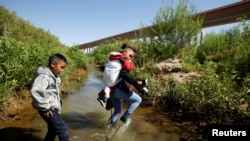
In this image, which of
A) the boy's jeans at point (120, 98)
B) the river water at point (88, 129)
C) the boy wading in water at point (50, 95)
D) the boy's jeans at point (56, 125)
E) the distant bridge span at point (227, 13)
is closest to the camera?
the boy wading in water at point (50, 95)

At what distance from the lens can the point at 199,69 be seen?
10703 mm

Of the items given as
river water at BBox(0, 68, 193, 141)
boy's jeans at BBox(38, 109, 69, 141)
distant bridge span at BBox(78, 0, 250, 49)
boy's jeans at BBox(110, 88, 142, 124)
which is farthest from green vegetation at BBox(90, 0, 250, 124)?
distant bridge span at BBox(78, 0, 250, 49)

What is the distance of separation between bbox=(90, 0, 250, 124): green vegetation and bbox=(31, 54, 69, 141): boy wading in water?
3.72 metres

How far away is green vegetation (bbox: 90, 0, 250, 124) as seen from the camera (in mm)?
5961

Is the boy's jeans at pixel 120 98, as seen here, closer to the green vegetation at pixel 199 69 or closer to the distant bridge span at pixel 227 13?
the green vegetation at pixel 199 69

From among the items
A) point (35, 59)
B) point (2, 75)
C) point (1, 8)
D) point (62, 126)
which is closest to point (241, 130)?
point (62, 126)

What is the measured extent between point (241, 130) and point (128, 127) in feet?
8.15

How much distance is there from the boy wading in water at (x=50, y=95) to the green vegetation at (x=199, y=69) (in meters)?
3.72

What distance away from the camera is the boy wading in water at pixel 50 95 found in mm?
3715

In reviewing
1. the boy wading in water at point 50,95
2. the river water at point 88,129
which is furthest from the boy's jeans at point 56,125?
the river water at point 88,129

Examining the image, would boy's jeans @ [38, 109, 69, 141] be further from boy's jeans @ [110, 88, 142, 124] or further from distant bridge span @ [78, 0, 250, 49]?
distant bridge span @ [78, 0, 250, 49]

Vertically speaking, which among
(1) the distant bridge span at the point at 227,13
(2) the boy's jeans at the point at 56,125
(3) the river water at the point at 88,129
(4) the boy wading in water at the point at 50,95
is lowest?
(3) the river water at the point at 88,129

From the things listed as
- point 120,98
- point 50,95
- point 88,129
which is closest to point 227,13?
point 120,98

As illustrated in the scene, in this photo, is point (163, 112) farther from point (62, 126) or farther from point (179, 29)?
point (179, 29)
